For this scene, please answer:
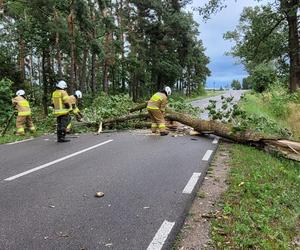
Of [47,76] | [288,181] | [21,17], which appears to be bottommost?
[288,181]

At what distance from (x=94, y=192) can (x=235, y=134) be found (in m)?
6.65

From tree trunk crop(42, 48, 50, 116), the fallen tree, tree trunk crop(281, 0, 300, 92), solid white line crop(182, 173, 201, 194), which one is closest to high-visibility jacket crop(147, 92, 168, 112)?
the fallen tree

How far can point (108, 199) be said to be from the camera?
18.7 feet

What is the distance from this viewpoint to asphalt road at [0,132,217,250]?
4.29 metres

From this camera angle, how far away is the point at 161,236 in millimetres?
4301

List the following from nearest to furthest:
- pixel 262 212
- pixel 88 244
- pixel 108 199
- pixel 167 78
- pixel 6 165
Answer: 1. pixel 88 244
2. pixel 262 212
3. pixel 108 199
4. pixel 6 165
5. pixel 167 78

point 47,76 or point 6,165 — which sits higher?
point 47,76

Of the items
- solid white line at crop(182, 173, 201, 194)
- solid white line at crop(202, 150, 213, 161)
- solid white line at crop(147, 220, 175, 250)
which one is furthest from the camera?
solid white line at crop(202, 150, 213, 161)

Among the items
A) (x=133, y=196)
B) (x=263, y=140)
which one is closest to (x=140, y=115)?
(x=263, y=140)

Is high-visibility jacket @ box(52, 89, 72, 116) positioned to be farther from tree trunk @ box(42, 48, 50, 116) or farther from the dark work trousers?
tree trunk @ box(42, 48, 50, 116)

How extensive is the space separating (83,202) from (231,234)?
7.40 ft

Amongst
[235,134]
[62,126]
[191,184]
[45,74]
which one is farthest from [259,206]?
[45,74]

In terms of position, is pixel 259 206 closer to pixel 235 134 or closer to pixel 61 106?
pixel 235 134

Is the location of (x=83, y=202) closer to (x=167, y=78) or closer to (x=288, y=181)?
(x=288, y=181)
